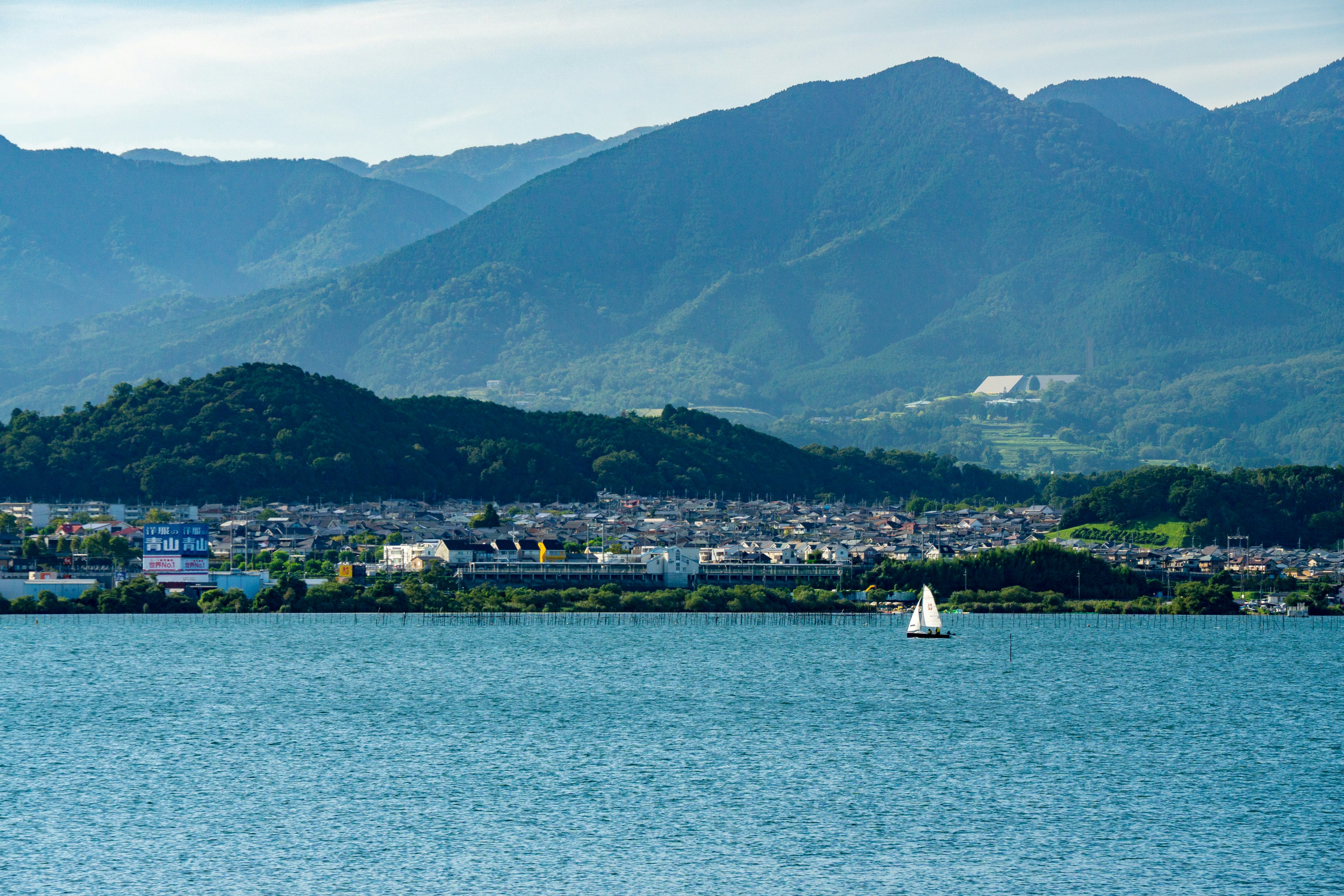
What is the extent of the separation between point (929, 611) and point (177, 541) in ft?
178

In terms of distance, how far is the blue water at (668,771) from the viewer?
136 ft

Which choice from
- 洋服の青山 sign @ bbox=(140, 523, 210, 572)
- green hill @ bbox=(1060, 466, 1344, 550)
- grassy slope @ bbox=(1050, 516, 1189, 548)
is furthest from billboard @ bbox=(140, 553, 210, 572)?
green hill @ bbox=(1060, 466, 1344, 550)

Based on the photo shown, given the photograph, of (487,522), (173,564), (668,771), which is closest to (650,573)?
(487,522)

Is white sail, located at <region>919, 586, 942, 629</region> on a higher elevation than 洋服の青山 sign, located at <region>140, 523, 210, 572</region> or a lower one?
lower

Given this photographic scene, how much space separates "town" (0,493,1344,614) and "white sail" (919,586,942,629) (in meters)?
24.8

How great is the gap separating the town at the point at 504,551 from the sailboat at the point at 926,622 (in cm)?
2433

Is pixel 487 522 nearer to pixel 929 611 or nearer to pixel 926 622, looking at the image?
pixel 926 622

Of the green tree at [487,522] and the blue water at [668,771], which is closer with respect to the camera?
the blue water at [668,771]

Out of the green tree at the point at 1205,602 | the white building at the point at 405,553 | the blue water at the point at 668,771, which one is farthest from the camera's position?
the white building at the point at 405,553

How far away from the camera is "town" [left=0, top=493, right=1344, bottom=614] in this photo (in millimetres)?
132625

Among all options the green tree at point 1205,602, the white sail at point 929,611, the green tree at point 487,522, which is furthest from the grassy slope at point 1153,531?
the white sail at point 929,611

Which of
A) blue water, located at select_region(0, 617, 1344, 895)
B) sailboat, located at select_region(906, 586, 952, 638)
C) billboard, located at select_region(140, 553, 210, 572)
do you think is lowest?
blue water, located at select_region(0, 617, 1344, 895)

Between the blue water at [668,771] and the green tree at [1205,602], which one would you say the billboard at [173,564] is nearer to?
the blue water at [668,771]

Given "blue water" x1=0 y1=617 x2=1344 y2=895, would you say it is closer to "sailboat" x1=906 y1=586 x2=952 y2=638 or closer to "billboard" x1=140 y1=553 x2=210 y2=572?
"sailboat" x1=906 y1=586 x2=952 y2=638
